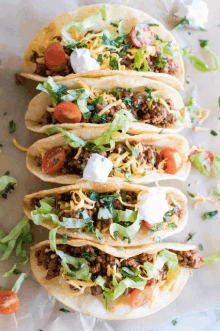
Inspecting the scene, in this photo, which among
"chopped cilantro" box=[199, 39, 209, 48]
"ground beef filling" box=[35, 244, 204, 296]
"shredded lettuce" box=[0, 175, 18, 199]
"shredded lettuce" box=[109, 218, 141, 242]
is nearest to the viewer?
"shredded lettuce" box=[109, 218, 141, 242]

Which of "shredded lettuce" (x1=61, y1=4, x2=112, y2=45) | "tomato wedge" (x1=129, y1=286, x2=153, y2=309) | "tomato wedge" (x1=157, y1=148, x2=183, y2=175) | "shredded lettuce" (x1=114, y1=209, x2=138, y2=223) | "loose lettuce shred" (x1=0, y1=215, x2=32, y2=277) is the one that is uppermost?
"shredded lettuce" (x1=61, y1=4, x2=112, y2=45)

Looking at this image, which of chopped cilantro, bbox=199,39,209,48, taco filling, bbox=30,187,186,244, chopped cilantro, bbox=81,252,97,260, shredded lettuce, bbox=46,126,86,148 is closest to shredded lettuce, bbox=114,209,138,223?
taco filling, bbox=30,187,186,244

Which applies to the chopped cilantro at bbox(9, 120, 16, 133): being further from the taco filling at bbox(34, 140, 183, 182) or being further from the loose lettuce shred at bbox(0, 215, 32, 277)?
the loose lettuce shred at bbox(0, 215, 32, 277)

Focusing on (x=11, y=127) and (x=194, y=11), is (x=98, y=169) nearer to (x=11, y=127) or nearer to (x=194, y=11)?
(x=11, y=127)


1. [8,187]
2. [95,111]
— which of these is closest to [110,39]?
[95,111]

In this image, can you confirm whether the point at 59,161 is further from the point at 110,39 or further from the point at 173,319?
the point at 173,319

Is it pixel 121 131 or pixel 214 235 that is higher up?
pixel 121 131

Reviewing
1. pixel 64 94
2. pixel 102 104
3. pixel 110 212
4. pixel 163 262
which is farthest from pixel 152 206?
pixel 64 94

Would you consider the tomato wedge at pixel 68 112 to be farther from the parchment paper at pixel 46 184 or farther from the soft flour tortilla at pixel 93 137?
the parchment paper at pixel 46 184
